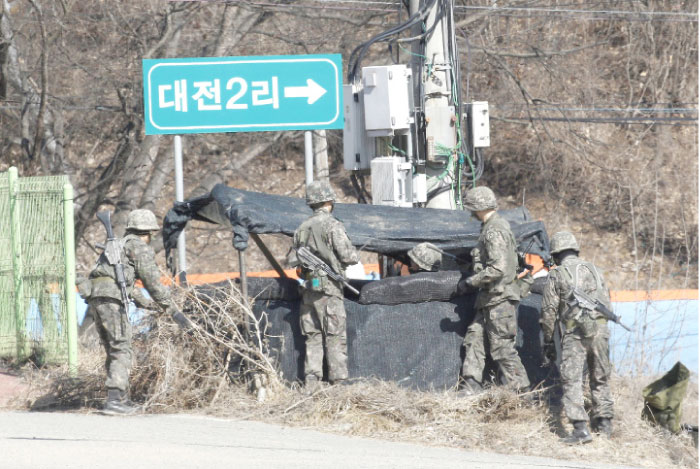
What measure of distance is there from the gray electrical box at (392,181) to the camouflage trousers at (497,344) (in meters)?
2.23

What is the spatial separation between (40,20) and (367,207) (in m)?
6.53

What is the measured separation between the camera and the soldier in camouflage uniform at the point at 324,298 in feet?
26.5

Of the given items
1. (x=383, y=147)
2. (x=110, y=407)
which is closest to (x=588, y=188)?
(x=383, y=147)

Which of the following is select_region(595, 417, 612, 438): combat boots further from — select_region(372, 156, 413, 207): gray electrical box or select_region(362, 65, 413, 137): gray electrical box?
select_region(362, 65, 413, 137): gray electrical box

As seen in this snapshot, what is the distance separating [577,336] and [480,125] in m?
3.81

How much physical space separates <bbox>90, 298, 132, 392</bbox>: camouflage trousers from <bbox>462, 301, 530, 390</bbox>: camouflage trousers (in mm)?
2750

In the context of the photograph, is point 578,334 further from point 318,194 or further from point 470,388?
point 318,194

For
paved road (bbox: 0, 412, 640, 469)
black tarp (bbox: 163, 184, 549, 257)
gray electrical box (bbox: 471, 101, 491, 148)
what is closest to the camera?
paved road (bbox: 0, 412, 640, 469)

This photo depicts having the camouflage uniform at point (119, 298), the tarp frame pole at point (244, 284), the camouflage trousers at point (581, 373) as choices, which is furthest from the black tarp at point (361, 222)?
the camouflage trousers at point (581, 373)

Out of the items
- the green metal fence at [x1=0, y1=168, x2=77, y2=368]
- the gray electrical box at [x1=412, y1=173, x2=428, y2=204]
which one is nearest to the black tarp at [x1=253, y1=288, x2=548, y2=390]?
the gray electrical box at [x1=412, y1=173, x2=428, y2=204]

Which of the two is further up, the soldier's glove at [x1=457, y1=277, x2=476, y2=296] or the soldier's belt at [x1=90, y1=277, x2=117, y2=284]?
the soldier's belt at [x1=90, y1=277, x2=117, y2=284]

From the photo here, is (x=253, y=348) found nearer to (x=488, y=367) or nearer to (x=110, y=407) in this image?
(x=110, y=407)

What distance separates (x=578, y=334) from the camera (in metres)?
7.55

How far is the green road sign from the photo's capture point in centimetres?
973
